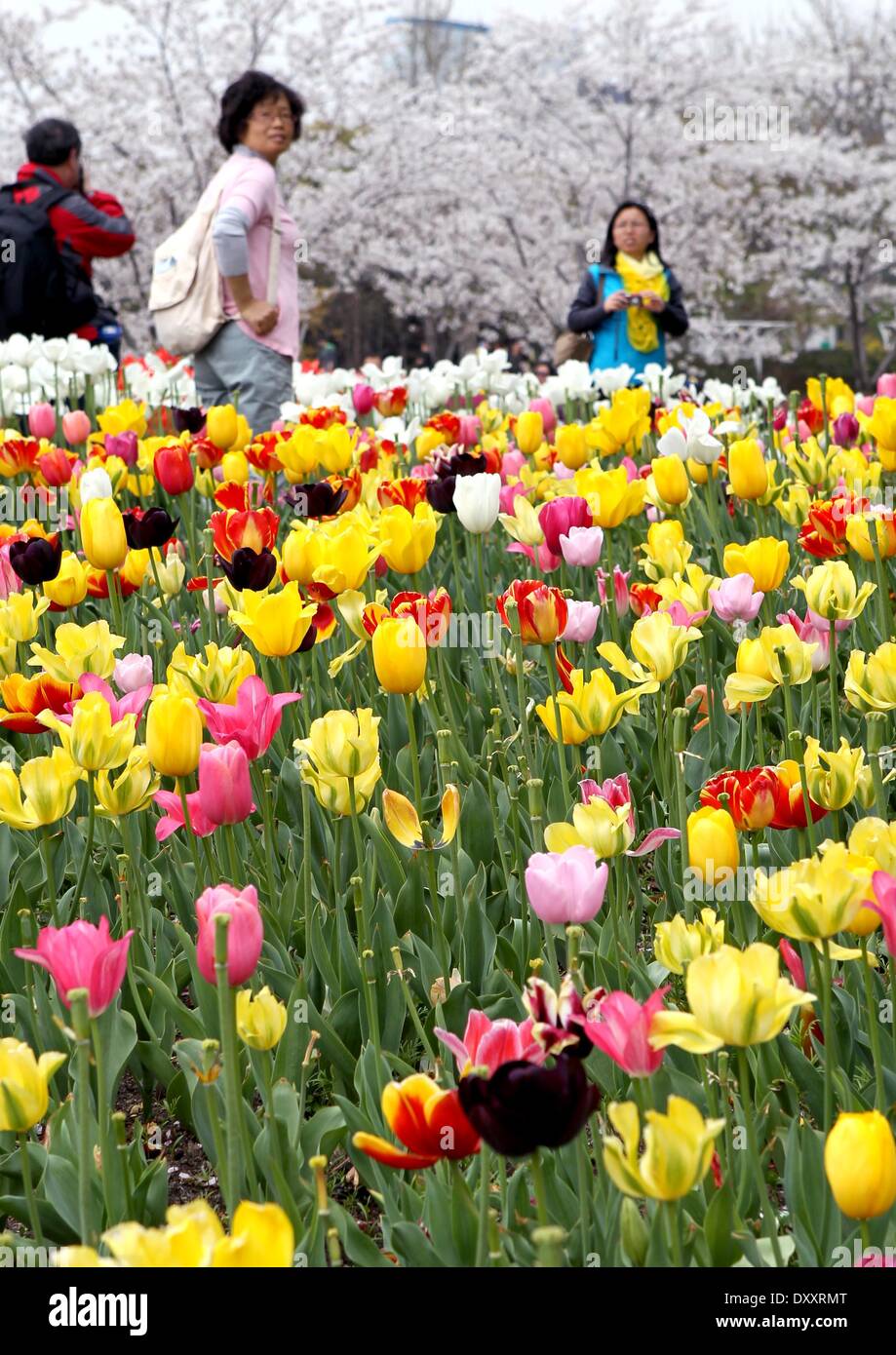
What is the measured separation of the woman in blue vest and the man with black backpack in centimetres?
242

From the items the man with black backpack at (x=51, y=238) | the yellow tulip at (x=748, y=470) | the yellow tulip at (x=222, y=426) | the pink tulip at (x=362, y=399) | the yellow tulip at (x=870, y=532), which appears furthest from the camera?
the man with black backpack at (x=51, y=238)

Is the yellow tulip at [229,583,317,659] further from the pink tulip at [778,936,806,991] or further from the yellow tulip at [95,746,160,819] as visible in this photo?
the pink tulip at [778,936,806,991]

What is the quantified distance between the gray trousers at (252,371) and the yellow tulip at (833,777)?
472 centimetres

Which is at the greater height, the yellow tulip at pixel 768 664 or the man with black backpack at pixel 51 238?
the man with black backpack at pixel 51 238

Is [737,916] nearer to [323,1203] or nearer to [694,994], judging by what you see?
[694,994]

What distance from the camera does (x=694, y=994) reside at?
1.22m

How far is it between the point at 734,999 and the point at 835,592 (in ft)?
4.23

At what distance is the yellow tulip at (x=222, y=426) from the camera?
4238 mm

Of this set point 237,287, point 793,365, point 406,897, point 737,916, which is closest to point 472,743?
point 406,897

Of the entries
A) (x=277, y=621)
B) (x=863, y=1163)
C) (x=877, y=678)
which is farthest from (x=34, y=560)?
(x=863, y=1163)

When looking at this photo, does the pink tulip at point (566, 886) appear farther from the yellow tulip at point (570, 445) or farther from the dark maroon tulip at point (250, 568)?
the yellow tulip at point (570, 445)

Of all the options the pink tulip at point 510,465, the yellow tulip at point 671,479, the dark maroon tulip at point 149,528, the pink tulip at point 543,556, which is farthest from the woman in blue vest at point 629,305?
the dark maroon tulip at point 149,528

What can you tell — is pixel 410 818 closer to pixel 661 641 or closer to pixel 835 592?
pixel 661 641
